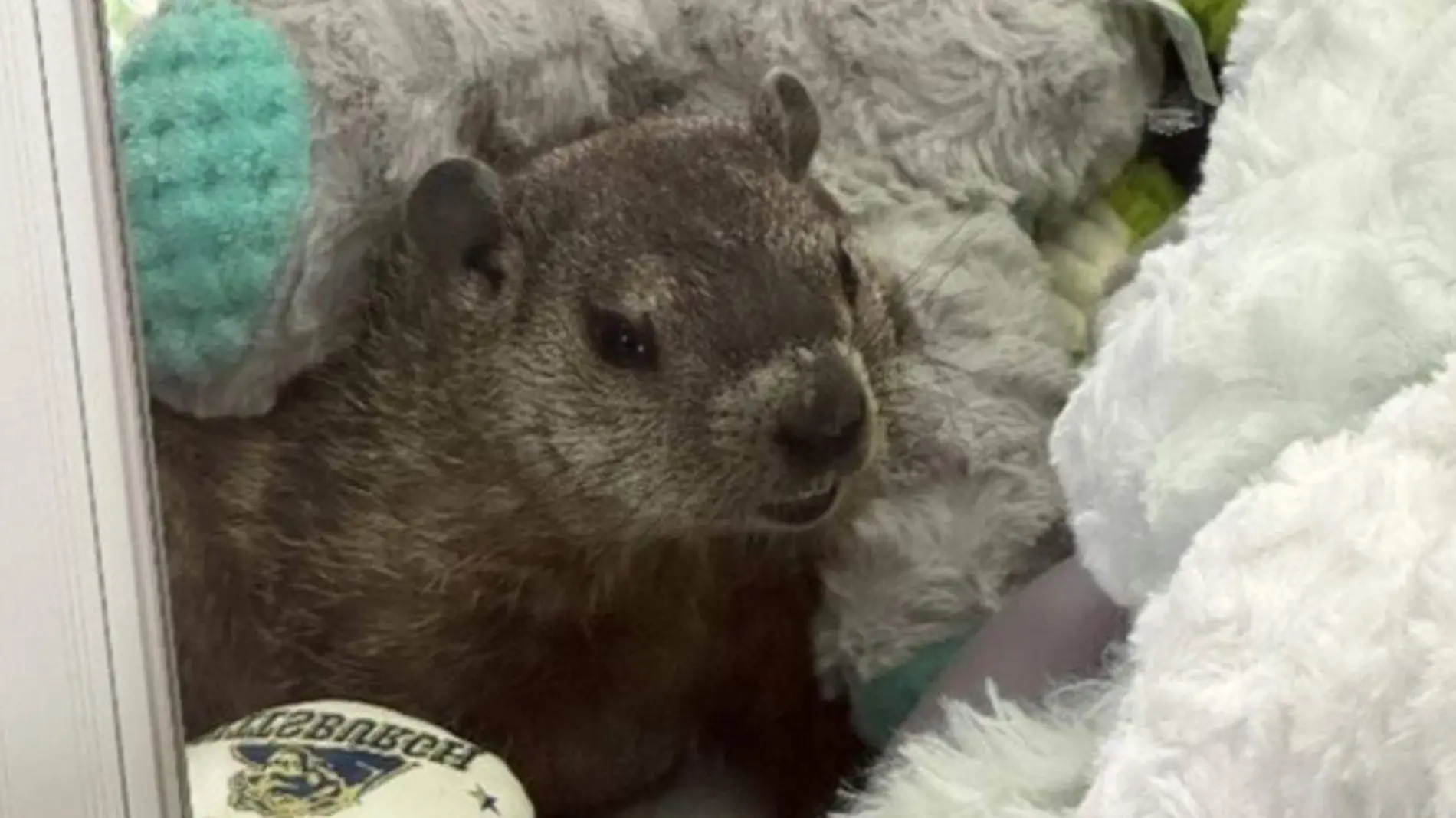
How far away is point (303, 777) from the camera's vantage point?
580mm

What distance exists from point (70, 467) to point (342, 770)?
0.15m

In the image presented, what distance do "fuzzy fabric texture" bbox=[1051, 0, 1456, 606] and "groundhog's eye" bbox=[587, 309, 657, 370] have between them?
0.16 meters

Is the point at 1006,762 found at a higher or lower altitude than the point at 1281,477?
lower

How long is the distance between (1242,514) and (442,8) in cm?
36

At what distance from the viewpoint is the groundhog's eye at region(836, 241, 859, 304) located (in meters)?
0.69

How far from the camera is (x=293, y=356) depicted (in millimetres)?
692

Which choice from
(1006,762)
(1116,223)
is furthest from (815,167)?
(1006,762)

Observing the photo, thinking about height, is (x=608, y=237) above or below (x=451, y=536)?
above

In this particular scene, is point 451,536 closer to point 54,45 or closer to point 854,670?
point 854,670

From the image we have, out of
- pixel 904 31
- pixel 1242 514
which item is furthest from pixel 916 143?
pixel 1242 514

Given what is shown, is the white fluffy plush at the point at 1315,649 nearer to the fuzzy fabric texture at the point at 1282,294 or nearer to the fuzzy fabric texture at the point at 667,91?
the fuzzy fabric texture at the point at 1282,294

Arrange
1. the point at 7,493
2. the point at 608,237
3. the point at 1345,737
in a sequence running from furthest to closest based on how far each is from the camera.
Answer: the point at 608,237 → the point at 7,493 → the point at 1345,737

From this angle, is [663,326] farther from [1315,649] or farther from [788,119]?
[1315,649]

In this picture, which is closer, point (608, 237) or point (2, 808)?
point (2, 808)
